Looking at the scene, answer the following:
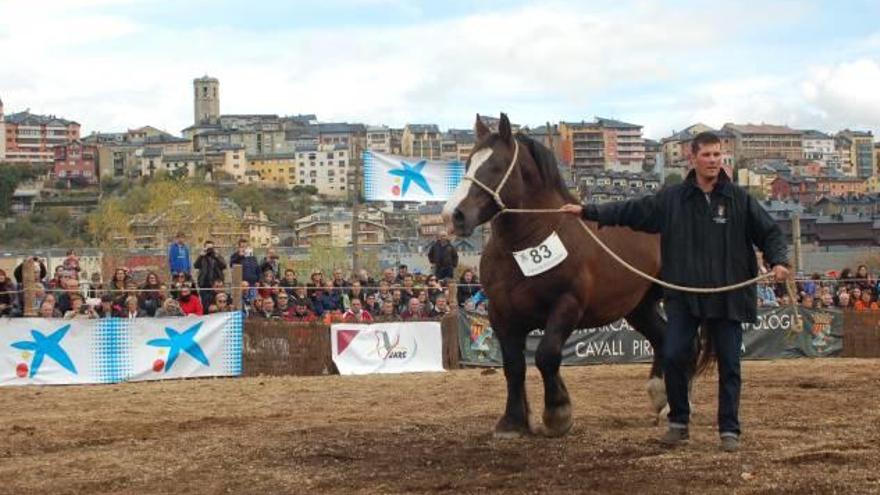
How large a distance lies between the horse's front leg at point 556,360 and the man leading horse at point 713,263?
0.90 meters

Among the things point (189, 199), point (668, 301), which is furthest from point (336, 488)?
point (189, 199)

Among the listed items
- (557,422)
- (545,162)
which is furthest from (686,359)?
(545,162)

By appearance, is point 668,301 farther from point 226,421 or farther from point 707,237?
point 226,421

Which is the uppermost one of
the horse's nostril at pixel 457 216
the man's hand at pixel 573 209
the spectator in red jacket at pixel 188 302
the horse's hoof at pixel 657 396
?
the man's hand at pixel 573 209

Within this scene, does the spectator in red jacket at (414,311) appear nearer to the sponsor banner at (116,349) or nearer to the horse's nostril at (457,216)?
the sponsor banner at (116,349)

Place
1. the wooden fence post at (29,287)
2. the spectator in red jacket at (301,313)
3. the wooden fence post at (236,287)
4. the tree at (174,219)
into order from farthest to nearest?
the tree at (174,219) → the spectator in red jacket at (301,313) → the wooden fence post at (236,287) → the wooden fence post at (29,287)

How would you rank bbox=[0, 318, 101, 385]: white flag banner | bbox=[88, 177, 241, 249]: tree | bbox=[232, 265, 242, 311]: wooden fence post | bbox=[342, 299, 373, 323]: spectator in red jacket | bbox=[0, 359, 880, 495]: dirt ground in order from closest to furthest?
bbox=[0, 359, 880, 495]: dirt ground < bbox=[0, 318, 101, 385]: white flag banner < bbox=[232, 265, 242, 311]: wooden fence post < bbox=[342, 299, 373, 323]: spectator in red jacket < bbox=[88, 177, 241, 249]: tree

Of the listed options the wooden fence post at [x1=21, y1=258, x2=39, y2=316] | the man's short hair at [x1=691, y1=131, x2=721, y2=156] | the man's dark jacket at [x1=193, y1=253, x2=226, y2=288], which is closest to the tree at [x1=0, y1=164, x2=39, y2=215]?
the man's dark jacket at [x1=193, y1=253, x2=226, y2=288]

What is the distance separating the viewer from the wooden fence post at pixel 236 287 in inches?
761

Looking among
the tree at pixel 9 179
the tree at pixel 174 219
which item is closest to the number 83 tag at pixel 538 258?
the tree at pixel 174 219

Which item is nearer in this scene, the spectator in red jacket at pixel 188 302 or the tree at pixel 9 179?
the spectator in red jacket at pixel 188 302

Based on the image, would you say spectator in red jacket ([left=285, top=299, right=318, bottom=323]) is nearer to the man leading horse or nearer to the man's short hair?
the man leading horse

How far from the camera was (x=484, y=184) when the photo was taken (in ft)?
31.2

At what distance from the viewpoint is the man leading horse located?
873 cm
